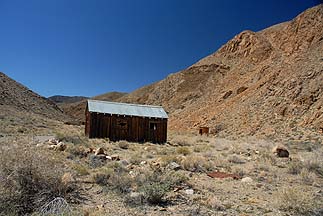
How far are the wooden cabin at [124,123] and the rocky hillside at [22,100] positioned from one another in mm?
28286

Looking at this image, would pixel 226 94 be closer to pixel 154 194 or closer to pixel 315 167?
pixel 315 167

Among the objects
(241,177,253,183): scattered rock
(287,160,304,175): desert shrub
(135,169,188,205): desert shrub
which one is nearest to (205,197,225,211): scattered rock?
(135,169,188,205): desert shrub

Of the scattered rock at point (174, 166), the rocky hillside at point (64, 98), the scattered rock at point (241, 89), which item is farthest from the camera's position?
the rocky hillside at point (64, 98)

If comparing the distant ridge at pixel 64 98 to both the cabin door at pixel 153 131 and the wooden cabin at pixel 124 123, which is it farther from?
the cabin door at pixel 153 131

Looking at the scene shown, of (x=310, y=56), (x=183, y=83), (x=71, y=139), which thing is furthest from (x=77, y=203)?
(x=183, y=83)

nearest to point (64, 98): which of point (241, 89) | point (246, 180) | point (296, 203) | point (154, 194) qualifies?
point (241, 89)

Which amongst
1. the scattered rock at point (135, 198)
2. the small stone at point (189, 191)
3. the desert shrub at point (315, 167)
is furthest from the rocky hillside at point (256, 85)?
the scattered rock at point (135, 198)

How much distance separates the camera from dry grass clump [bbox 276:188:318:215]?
237 inches

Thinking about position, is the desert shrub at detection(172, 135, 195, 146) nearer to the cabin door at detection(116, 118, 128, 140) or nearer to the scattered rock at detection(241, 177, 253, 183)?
the cabin door at detection(116, 118, 128, 140)

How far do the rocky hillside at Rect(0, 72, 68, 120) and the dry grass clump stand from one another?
1766 inches

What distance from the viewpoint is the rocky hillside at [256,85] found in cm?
2795

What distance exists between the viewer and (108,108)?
74.3 feet

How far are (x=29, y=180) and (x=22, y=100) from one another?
52359 mm

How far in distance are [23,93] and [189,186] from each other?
5647cm
